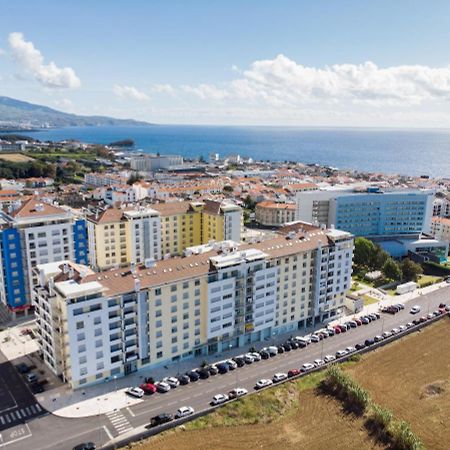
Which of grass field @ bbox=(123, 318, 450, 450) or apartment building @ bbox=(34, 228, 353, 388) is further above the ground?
apartment building @ bbox=(34, 228, 353, 388)

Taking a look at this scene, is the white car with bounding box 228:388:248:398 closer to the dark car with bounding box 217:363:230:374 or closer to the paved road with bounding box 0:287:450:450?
the paved road with bounding box 0:287:450:450

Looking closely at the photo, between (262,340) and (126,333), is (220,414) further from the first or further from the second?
(262,340)

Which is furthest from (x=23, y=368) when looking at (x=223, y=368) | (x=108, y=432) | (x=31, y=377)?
(x=223, y=368)

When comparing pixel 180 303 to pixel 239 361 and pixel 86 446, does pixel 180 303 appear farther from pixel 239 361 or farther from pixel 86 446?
pixel 86 446

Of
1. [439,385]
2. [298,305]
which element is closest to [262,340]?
[298,305]

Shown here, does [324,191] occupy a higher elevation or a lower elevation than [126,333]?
higher

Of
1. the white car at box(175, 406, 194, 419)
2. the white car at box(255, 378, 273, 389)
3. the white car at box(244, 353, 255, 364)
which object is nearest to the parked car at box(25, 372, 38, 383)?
the white car at box(175, 406, 194, 419)
